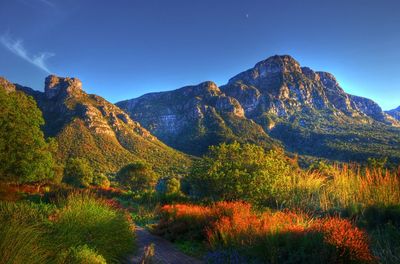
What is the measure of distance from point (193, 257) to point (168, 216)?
4103 millimetres

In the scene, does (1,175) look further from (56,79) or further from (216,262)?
(56,79)

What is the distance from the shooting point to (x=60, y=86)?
462ft

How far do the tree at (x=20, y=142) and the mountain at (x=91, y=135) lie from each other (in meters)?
55.3

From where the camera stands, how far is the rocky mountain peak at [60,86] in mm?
132300

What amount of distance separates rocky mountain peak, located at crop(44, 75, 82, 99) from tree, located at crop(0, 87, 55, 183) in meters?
112

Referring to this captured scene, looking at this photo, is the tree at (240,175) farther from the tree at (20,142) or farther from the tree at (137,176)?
the tree at (137,176)

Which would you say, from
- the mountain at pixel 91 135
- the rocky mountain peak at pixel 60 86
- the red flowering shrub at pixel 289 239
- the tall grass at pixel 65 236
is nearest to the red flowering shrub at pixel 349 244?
the red flowering shrub at pixel 289 239

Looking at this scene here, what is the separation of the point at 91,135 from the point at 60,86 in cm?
5495

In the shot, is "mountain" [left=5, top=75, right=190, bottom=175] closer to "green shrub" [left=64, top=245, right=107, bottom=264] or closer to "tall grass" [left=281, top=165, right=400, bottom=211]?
"tall grass" [left=281, top=165, right=400, bottom=211]

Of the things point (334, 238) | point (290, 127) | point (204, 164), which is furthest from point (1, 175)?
point (290, 127)

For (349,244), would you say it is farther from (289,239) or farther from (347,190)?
(347,190)

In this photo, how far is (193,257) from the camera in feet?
28.3

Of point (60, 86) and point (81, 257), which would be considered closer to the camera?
point (81, 257)

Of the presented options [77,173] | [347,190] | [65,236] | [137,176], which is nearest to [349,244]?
[65,236]
